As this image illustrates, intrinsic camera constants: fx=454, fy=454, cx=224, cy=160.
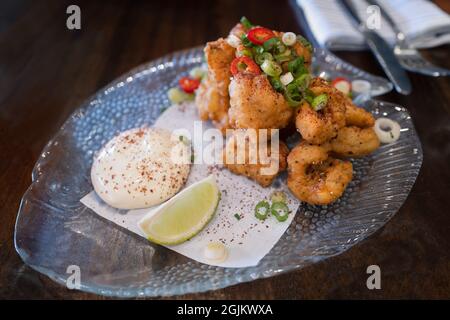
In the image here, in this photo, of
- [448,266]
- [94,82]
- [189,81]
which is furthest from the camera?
[94,82]

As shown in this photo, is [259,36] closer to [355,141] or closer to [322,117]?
[322,117]

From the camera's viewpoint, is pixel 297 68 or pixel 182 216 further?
pixel 297 68

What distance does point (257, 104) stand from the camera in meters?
3.23

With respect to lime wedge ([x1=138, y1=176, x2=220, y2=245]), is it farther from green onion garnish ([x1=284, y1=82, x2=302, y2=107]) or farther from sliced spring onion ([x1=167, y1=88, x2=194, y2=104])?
sliced spring onion ([x1=167, y1=88, x2=194, y2=104])

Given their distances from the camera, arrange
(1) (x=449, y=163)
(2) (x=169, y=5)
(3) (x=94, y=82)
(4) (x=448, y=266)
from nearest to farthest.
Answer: (4) (x=448, y=266) → (1) (x=449, y=163) → (3) (x=94, y=82) → (2) (x=169, y=5)

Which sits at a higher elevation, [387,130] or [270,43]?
[270,43]

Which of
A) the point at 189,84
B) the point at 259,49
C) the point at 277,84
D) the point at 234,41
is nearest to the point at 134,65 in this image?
the point at 189,84

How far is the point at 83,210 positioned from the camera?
3.31 m

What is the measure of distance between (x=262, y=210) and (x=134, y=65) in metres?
2.62

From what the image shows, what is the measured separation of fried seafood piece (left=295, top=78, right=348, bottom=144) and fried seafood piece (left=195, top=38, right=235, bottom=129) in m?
0.76

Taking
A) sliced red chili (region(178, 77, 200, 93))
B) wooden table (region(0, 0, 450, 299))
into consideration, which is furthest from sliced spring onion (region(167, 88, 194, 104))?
wooden table (region(0, 0, 450, 299))

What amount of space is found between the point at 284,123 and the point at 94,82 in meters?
2.32
